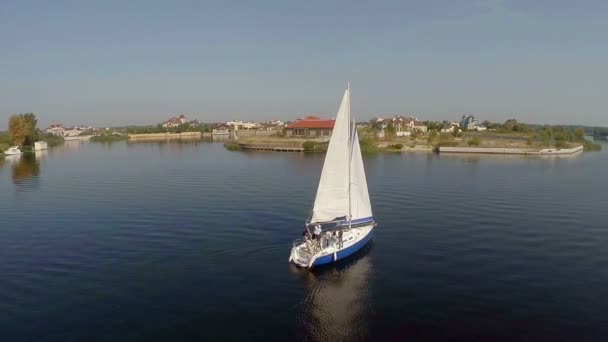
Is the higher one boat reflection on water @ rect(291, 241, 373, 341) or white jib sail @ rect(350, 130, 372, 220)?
white jib sail @ rect(350, 130, 372, 220)

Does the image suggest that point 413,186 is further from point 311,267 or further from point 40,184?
point 40,184

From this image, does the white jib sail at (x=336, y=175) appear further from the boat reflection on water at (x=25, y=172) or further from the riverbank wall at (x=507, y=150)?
the riverbank wall at (x=507, y=150)

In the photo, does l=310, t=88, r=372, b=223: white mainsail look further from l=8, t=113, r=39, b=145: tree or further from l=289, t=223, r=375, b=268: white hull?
l=8, t=113, r=39, b=145: tree

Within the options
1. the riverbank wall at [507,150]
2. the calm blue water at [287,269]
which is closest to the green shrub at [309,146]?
the riverbank wall at [507,150]

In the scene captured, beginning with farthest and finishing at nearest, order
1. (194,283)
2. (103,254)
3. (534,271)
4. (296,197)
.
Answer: (296,197) → (103,254) → (534,271) → (194,283)

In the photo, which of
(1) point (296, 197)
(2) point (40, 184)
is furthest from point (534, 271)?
(2) point (40, 184)

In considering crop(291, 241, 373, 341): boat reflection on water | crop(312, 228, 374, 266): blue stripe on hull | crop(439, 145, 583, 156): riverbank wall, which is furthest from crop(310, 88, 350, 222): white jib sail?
crop(439, 145, 583, 156): riverbank wall

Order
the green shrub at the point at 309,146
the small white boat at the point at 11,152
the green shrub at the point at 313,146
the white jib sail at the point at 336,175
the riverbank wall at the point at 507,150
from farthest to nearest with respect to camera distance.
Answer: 1. the green shrub at the point at 309,146
2. the green shrub at the point at 313,146
3. the small white boat at the point at 11,152
4. the riverbank wall at the point at 507,150
5. the white jib sail at the point at 336,175
